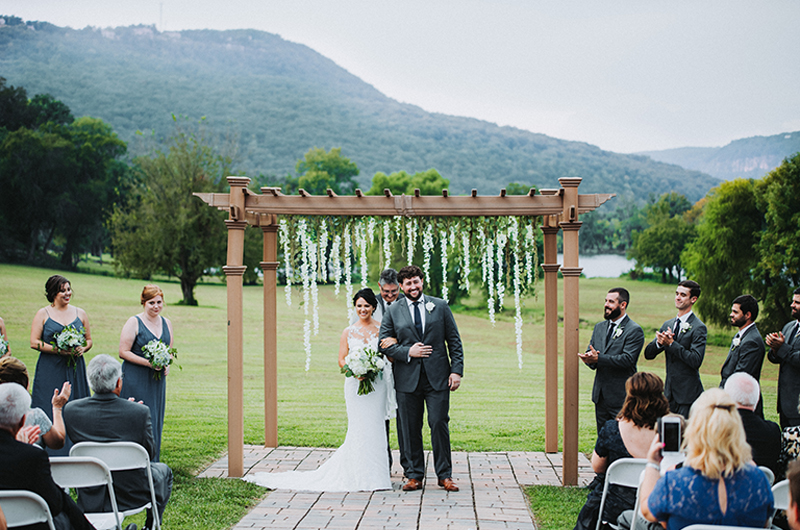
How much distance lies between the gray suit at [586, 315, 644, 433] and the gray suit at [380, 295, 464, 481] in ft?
4.12

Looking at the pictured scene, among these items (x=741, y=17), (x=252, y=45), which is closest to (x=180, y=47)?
(x=252, y=45)

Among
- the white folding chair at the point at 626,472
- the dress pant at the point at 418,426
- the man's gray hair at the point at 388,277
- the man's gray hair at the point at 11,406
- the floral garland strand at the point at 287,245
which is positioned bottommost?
the dress pant at the point at 418,426

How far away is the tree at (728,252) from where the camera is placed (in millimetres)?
26328

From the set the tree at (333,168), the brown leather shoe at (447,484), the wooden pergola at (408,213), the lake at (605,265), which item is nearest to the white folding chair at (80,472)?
the wooden pergola at (408,213)

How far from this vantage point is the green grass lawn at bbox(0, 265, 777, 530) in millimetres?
6902

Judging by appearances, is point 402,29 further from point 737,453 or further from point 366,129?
Answer: point 737,453

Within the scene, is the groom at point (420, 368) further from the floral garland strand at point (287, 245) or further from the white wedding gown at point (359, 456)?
the floral garland strand at point (287, 245)

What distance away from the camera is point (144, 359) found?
562cm

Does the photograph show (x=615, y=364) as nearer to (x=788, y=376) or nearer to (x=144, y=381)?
(x=788, y=376)

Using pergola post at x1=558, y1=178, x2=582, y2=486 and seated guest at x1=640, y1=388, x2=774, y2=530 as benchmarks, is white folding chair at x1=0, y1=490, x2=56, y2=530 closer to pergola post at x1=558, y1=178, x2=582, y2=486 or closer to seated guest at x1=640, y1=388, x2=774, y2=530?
seated guest at x1=640, y1=388, x2=774, y2=530

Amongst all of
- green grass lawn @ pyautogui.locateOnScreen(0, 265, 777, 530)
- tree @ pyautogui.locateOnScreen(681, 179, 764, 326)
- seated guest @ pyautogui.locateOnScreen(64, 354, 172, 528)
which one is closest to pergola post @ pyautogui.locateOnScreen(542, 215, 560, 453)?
green grass lawn @ pyautogui.locateOnScreen(0, 265, 777, 530)

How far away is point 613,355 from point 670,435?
2.66 m

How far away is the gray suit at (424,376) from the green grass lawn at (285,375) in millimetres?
1022

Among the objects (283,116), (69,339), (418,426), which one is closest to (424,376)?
(418,426)
